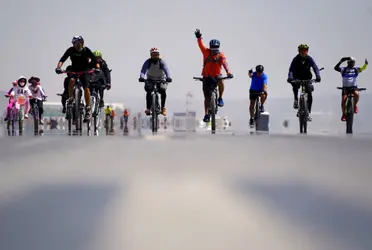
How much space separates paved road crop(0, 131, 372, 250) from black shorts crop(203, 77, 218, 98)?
29.0 ft

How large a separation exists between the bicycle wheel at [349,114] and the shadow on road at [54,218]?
13760mm

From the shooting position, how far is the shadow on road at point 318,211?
3953 millimetres

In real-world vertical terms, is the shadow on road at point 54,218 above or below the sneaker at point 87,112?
below

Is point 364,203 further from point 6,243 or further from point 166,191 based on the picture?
point 6,243

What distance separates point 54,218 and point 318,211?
1.83 meters

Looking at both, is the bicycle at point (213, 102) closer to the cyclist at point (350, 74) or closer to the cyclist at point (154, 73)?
the cyclist at point (154, 73)

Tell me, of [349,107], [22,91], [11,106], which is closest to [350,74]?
[349,107]

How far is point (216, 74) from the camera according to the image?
693 inches

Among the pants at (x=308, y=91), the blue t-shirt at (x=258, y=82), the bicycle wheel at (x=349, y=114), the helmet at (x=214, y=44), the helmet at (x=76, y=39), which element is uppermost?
the helmet at (x=214, y=44)

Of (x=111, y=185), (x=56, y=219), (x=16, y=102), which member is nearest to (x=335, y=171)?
(x=111, y=185)

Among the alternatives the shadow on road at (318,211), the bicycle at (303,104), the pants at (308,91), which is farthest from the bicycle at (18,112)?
the shadow on road at (318,211)

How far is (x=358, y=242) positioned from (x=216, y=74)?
13993 mm

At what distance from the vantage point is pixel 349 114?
730 inches

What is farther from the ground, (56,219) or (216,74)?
(216,74)
